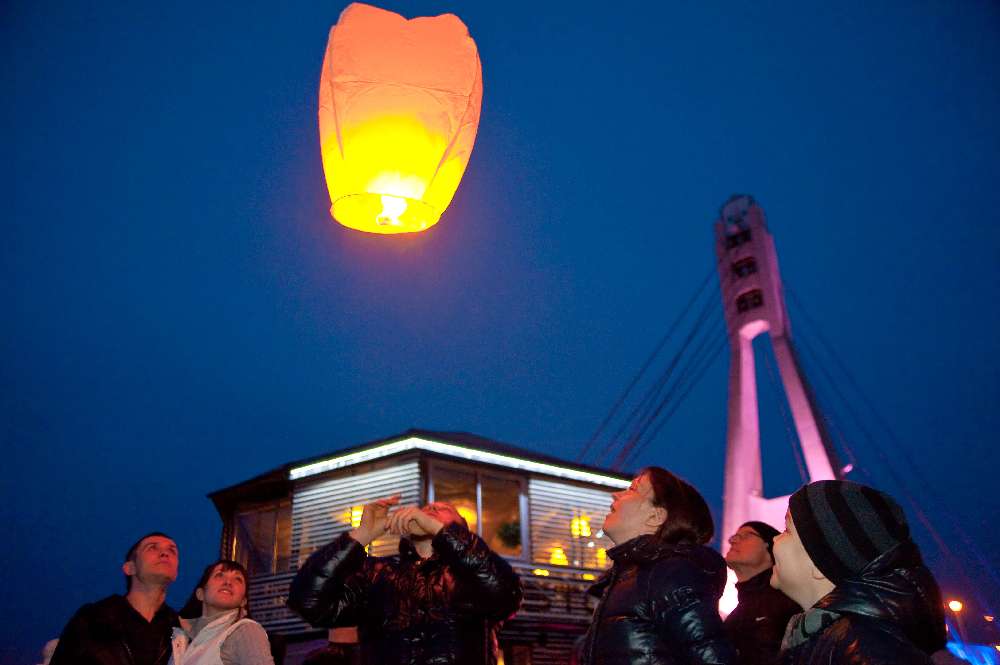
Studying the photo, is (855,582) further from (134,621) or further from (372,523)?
(134,621)

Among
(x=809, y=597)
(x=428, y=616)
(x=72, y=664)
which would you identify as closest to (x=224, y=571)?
(x=72, y=664)

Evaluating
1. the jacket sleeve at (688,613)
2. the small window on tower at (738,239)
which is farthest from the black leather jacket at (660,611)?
the small window on tower at (738,239)

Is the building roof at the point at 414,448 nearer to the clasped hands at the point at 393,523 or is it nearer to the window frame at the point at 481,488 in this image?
the window frame at the point at 481,488

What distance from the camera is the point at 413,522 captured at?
3803 millimetres

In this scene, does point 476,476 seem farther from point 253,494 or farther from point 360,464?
point 253,494

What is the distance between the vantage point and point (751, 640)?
383cm

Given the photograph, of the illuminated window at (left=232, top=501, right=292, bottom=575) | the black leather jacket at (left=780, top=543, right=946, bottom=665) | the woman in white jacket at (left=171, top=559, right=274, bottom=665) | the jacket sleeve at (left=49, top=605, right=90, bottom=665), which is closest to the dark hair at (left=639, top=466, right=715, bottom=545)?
the black leather jacket at (left=780, top=543, right=946, bottom=665)

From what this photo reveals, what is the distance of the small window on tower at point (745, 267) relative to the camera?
81.1 feet

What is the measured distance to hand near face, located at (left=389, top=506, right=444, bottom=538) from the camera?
3.73 m

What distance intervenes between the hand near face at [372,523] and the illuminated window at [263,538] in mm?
12556

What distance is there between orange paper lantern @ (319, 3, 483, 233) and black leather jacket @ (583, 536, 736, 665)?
1.83 metres

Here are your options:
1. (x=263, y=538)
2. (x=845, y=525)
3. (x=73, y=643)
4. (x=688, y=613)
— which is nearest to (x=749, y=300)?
(x=263, y=538)

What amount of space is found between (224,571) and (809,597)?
10.3 feet

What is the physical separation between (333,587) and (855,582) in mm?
2481
